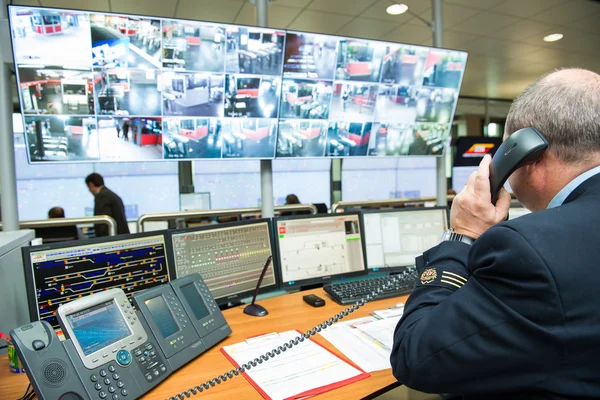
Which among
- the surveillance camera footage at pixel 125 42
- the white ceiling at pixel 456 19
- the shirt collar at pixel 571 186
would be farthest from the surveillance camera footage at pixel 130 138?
the white ceiling at pixel 456 19

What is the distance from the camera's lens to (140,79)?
168 centimetres

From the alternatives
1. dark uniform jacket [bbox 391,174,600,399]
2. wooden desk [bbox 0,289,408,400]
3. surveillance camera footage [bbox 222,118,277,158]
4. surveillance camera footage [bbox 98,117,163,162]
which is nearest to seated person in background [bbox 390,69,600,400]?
dark uniform jacket [bbox 391,174,600,399]

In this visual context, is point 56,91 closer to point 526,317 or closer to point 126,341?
point 126,341

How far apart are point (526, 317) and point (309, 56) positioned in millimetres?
1668

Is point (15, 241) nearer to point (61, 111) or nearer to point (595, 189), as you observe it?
point (61, 111)

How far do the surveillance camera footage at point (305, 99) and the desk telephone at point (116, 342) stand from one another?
A: 113 centimetres

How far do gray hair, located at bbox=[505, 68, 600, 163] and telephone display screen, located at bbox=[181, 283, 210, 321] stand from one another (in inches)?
39.5

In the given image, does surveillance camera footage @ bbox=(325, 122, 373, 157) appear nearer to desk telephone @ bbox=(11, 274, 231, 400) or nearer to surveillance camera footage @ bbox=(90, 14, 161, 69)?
surveillance camera footage @ bbox=(90, 14, 161, 69)

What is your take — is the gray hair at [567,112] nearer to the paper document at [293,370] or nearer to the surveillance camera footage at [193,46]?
the paper document at [293,370]

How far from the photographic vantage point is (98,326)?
889mm

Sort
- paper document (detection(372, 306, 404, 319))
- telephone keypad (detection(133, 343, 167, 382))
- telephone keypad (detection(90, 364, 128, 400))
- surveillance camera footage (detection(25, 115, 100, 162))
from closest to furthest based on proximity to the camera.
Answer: telephone keypad (detection(90, 364, 128, 400)), telephone keypad (detection(133, 343, 167, 382)), paper document (detection(372, 306, 404, 319)), surveillance camera footage (detection(25, 115, 100, 162))

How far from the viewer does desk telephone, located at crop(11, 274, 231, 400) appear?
75 cm

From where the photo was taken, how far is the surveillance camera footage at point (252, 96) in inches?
72.1

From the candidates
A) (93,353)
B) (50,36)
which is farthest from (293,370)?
(50,36)
